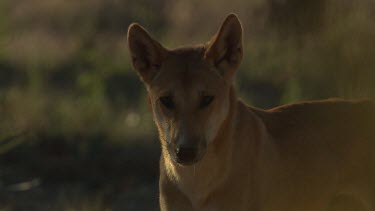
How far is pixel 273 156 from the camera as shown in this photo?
6.64 m

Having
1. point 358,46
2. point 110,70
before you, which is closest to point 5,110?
point 110,70

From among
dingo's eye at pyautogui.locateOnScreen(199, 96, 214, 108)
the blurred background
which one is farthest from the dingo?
the blurred background

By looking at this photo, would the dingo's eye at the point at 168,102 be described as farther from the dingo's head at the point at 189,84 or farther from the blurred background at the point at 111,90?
the blurred background at the point at 111,90

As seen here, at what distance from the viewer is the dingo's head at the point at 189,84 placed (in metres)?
6.22

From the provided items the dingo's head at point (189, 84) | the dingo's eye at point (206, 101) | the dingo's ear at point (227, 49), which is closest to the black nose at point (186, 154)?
the dingo's head at point (189, 84)

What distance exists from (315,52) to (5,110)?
3.03 m

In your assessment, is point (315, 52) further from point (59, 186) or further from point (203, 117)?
point (203, 117)

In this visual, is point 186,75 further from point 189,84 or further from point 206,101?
point 206,101

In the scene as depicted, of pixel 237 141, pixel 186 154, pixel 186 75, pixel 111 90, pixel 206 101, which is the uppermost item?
pixel 186 75

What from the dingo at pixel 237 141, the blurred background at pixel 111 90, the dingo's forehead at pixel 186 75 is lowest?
the blurred background at pixel 111 90

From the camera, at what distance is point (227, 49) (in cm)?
660

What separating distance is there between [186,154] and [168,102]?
0.43m

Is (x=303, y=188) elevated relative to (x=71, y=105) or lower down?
elevated

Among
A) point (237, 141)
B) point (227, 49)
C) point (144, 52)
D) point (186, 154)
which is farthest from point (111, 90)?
point (186, 154)
